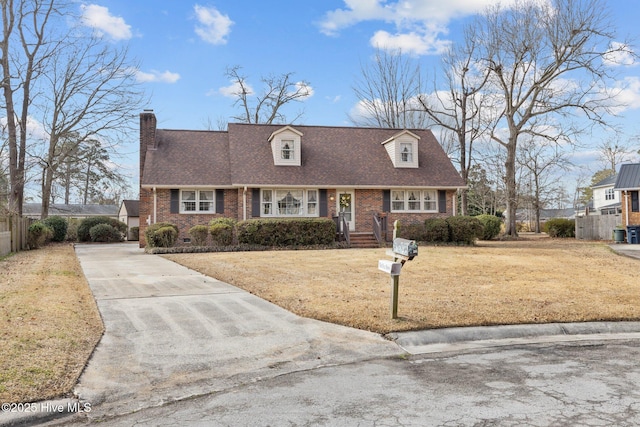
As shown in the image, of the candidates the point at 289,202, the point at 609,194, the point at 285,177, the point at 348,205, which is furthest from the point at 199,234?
the point at 609,194

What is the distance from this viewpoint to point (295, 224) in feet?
65.6

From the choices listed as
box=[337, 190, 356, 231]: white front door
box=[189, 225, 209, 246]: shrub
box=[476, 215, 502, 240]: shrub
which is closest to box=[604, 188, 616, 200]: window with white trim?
box=[476, 215, 502, 240]: shrub

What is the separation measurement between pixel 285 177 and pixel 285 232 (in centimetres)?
352

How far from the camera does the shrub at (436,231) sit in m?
21.5

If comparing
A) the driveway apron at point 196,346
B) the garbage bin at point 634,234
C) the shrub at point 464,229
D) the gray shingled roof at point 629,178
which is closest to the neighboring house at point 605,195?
the gray shingled roof at point 629,178

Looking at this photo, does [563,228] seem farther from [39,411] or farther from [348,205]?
[39,411]

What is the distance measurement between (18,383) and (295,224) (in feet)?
53.1

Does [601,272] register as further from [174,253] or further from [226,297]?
[174,253]

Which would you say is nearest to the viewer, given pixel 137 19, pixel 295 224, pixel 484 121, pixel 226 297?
pixel 226 297

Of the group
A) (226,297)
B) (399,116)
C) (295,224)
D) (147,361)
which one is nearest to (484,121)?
(399,116)

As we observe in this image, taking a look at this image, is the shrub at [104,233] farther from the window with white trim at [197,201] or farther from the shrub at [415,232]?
the shrub at [415,232]

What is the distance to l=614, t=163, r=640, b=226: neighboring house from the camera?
972 inches

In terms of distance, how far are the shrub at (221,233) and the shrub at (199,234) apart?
24 cm

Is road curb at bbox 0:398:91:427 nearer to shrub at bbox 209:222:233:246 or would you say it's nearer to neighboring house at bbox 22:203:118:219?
shrub at bbox 209:222:233:246
